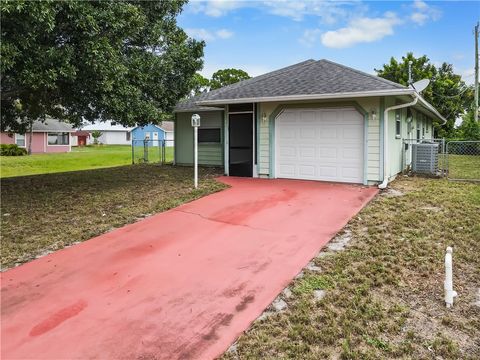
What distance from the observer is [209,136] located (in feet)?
47.8

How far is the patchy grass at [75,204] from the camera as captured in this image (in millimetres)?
5617

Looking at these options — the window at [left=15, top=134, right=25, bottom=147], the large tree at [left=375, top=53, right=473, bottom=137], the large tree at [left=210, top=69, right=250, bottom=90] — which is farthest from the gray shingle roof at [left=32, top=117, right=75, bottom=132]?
the large tree at [left=375, top=53, right=473, bottom=137]

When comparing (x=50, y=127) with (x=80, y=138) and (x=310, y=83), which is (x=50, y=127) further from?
(x=310, y=83)

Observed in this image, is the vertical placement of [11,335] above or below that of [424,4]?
below

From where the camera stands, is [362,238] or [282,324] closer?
[282,324]

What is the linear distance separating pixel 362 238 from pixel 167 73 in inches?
279

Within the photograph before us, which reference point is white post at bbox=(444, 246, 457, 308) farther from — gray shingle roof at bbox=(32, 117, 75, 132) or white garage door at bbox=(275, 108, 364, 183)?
gray shingle roof at bbox=(32, 117, 75, 132)

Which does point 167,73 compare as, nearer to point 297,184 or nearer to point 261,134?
point 261,134

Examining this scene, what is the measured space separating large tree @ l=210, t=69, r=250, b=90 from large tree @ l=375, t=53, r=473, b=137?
1248 cm

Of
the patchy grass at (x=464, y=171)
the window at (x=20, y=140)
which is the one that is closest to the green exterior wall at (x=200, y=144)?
the patchy grass at (x=464, y=171)

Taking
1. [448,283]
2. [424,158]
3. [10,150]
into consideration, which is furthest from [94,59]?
[10,150]

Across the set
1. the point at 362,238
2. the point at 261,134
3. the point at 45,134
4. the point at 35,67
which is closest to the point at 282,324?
the point at 362,238

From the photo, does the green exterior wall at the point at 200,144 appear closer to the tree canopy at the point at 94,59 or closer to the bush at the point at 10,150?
the tree canopy at the point at 94,59

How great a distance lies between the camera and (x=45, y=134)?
33219 mm
